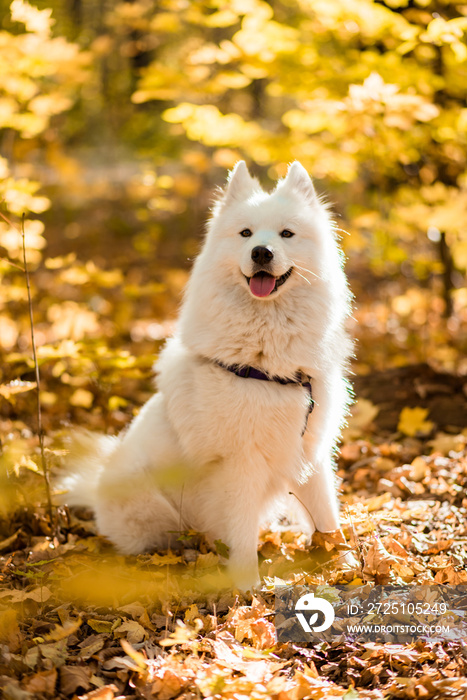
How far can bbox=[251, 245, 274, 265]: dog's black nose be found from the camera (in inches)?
105

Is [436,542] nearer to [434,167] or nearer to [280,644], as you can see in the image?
[280,644]

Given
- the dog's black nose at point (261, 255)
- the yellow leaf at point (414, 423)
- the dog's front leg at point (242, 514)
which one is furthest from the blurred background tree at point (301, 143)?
the yellow leaf at point (414, 423)

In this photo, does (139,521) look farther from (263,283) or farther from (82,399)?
(82,399)

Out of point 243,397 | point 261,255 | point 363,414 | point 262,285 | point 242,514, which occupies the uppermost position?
point 261,255

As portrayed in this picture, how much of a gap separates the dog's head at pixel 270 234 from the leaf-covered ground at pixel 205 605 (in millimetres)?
1282

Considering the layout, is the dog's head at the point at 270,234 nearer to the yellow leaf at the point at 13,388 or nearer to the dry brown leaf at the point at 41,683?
the yellow leaf at the point at 13,388

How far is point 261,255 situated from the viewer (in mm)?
2682

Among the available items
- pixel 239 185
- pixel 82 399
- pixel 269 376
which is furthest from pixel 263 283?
pixel 82 399

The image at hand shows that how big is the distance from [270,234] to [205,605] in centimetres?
185

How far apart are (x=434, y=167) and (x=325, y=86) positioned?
2354 mm

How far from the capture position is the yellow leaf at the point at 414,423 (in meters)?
4.56

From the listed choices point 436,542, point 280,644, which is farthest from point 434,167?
point 280,644

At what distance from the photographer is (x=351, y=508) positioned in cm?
296

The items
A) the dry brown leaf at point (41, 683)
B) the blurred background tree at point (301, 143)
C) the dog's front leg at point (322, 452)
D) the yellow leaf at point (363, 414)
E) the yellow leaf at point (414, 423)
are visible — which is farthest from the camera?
the yellow leaf at point (363, 414)
